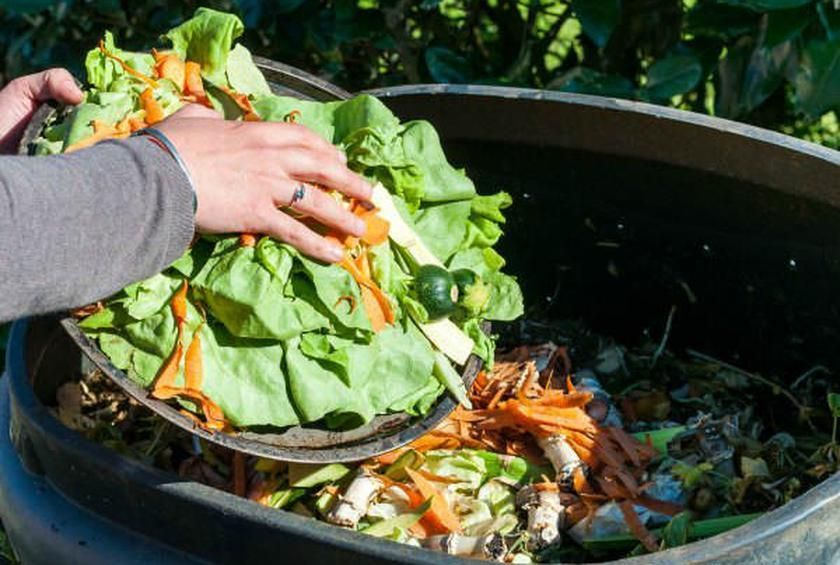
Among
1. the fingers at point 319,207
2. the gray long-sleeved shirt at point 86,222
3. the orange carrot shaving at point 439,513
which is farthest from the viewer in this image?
the orange carrot shaving at point 439,513

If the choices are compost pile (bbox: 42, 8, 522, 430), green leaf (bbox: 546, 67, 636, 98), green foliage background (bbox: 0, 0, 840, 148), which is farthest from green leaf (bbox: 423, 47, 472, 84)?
compost pile (bbox: 42, 8, 522, 430)

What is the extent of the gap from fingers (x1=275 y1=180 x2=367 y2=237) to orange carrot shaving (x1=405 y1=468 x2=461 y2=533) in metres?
0.54

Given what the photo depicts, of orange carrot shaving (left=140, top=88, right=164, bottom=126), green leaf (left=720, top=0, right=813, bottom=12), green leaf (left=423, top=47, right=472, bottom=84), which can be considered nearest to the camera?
orange carrot shaving (left=140, top=88, right=164, bottom=126)

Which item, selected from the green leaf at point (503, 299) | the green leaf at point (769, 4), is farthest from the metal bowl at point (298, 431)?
the green leaf at point (769, 4)

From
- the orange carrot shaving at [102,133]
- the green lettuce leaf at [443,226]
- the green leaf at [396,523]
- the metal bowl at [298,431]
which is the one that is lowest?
the green leaf at [396,523]

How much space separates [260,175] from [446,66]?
1958mm

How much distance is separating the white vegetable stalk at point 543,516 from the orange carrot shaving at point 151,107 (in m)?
0.92

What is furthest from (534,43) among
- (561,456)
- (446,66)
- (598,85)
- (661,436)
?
(561,456)

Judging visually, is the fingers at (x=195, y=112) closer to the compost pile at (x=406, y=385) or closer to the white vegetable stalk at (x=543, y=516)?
the compost pile at (x=406, y=385)

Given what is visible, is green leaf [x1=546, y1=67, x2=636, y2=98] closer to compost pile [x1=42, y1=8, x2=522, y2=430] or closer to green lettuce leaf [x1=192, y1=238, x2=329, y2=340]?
compost pile [x1=42, y1=8, x2=522, y2=430]

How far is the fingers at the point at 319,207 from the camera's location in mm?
1904

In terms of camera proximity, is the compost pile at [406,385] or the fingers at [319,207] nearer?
the fingers at [319,207]

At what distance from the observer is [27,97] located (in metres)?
2.30

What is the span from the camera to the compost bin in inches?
81.2
